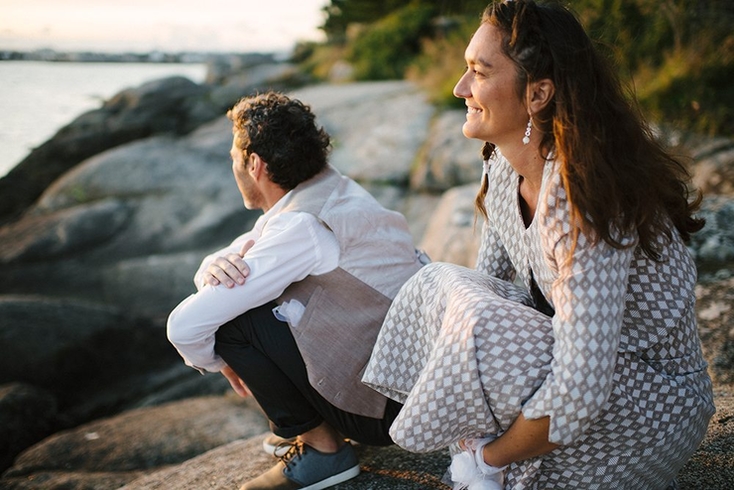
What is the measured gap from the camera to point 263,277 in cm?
254

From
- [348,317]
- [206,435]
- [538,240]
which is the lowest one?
[206,435]

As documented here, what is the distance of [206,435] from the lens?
170 inches

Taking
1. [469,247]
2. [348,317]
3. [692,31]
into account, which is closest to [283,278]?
[348,317]

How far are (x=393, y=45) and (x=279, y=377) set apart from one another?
12.9 m

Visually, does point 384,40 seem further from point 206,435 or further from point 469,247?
point 206,435

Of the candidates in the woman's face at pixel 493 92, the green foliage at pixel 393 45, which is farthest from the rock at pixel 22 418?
the green foliage at pixel 393 45

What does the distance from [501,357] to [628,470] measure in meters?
0.55

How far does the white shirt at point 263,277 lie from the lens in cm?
255

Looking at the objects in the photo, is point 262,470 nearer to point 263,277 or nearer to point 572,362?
point 263,277

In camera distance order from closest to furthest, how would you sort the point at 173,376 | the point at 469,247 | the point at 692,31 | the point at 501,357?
the point at 501,357 → the point at 469,247 → the point at 173,376 → the point at 692,31

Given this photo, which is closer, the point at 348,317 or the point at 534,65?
the point at 534,65

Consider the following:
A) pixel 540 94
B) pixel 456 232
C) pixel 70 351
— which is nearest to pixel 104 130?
pixel 70 351

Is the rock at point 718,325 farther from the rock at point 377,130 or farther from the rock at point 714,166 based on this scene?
the rock at point 377,130

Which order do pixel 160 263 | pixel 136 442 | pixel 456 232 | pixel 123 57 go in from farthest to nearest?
pixel 123 57 → pixel 160 263 → pixel 456 232 → pixel 136 442
